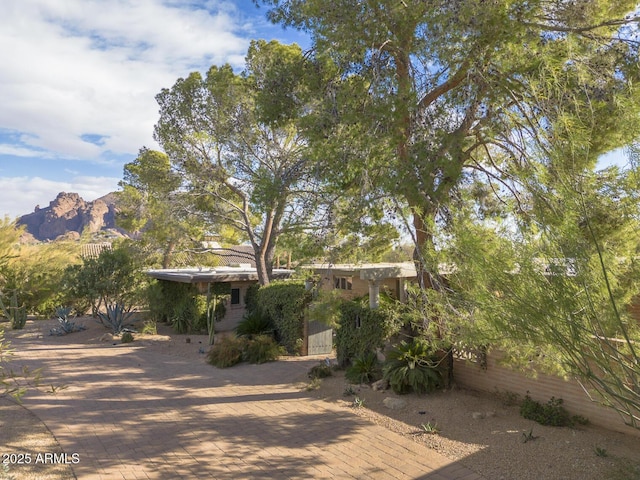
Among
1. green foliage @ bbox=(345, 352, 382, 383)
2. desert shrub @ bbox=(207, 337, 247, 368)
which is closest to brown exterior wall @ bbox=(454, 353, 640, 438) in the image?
green foliage @ bbox=(345, 352, 382, 383)

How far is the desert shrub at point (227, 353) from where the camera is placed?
38.7 ft

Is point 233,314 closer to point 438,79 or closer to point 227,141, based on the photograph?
point 227,141

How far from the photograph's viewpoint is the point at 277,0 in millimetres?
9109

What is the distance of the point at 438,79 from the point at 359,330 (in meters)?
5.83

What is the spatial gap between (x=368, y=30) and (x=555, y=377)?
22.5 ft

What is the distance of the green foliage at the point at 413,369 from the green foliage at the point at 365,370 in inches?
27.3

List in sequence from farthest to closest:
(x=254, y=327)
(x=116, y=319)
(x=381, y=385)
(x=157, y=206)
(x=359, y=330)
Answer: (x=157, y=206), (x=116, y=319), (x=254, y=327), (x=359, y=330), (x=381, y=385)

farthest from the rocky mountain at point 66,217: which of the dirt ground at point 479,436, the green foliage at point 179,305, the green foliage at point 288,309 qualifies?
the dirt ground at point 479,436

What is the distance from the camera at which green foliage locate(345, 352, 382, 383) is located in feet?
31.5

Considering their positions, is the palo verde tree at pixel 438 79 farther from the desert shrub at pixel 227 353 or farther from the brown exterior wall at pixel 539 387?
the desert shrub at pixel 227 353

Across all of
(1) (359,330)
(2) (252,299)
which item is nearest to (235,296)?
(2) (252,299)

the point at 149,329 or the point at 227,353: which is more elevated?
the point at 149,329

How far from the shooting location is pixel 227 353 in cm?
1189

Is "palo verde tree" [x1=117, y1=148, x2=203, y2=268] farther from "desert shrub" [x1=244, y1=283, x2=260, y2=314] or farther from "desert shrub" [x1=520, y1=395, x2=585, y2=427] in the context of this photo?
"desert shrub" [x1=520, y1=395, x2=585, y2=427]
